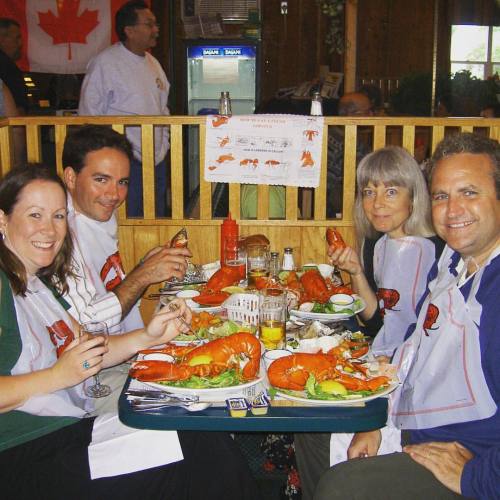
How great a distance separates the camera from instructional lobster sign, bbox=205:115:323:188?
363 centimetres

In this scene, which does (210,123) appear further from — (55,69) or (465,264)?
(55,69)

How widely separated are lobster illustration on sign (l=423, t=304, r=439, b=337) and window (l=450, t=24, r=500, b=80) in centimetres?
885

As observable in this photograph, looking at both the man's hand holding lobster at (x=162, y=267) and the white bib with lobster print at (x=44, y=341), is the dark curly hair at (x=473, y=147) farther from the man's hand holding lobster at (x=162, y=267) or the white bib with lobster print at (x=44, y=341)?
the white bib with lobster print at (x=44, y=341)

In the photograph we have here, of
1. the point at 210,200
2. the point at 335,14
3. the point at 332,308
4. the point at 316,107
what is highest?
the point at 335,14

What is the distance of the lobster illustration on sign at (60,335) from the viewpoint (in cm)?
216

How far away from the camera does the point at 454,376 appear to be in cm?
194

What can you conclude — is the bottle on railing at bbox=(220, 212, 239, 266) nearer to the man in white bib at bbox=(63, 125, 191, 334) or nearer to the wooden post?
the man in white bib at bbox=(63, 125, 191, 334)

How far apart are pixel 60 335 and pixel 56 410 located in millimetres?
279

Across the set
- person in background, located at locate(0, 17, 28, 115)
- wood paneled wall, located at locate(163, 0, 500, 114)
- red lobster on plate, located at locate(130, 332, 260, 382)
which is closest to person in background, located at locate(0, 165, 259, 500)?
red lobster on plate, located at locate(130, 332, 260, 382)

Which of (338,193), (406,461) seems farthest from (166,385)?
(338,193)

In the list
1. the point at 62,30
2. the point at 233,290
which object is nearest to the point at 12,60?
the point at 62,30

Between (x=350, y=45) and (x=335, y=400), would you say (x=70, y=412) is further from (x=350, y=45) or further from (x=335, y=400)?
(x=350, y=45)

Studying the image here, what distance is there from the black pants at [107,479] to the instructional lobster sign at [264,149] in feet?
6.21

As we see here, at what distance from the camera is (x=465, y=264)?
6.89ft
